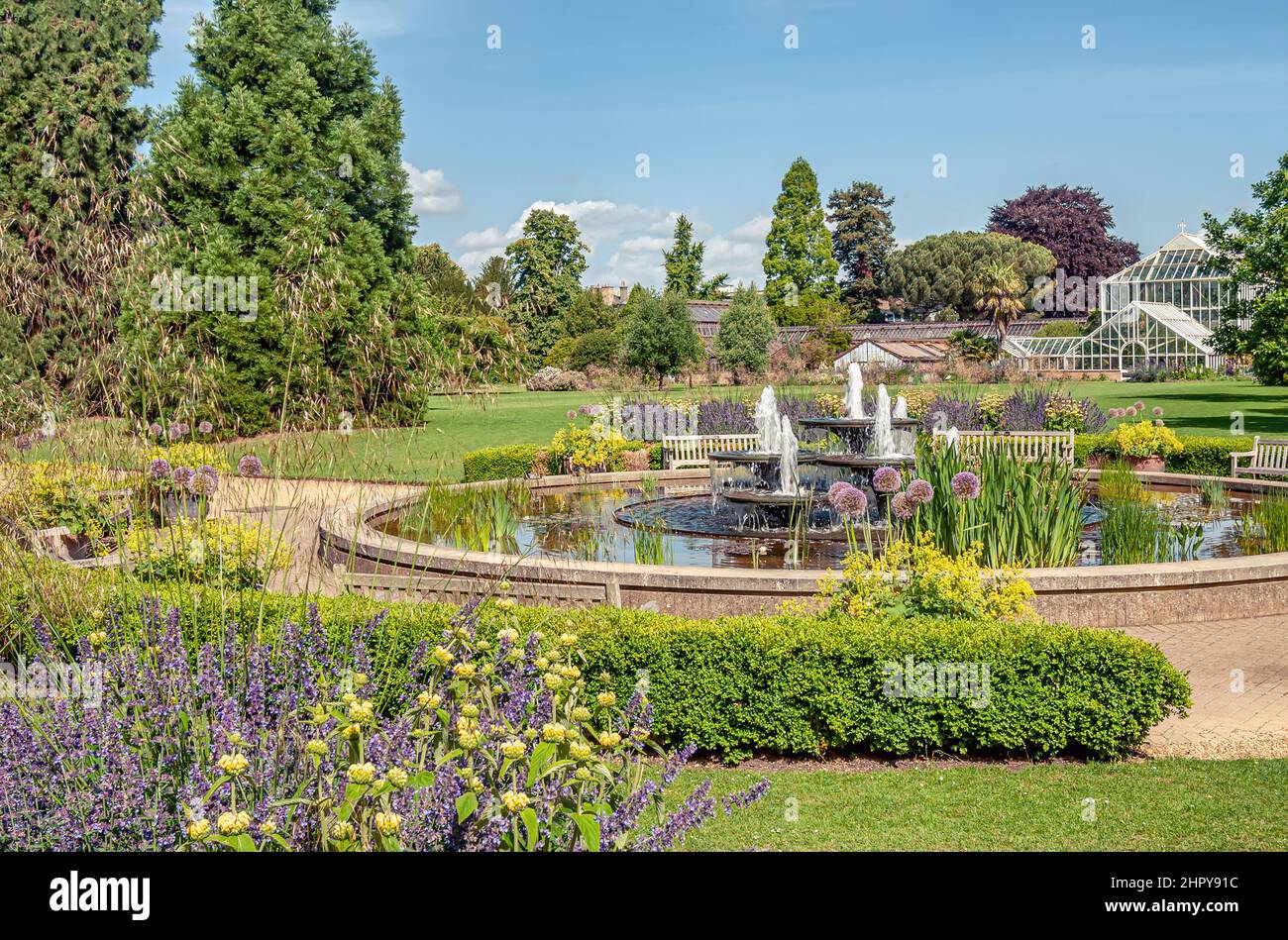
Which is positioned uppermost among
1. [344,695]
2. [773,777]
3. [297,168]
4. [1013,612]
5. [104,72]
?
[104,72]

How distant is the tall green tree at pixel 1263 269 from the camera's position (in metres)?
24.5

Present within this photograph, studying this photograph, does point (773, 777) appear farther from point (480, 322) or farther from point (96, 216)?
point (96, 216)

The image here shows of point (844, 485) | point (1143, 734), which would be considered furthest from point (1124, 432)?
point (1143, 734)

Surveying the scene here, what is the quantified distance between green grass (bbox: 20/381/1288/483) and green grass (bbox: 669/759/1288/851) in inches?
81.0

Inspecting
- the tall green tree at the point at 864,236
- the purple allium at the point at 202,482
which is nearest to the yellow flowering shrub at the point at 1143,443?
the purple allium at the point at 202,482

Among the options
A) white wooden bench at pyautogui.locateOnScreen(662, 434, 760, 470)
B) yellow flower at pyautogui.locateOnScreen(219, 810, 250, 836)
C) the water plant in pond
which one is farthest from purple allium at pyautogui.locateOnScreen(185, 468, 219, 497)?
white wooden bench at pyautogui.locateOnScreen(662, 434, 760, 470)

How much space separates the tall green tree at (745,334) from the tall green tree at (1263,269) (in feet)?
66.7

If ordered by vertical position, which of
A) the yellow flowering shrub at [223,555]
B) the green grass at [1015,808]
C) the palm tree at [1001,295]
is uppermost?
Answer: the palm tree at [1001,295]

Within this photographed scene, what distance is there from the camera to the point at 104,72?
30.0 meters

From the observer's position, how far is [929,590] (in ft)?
20.1

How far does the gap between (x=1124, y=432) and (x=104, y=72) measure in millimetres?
27626

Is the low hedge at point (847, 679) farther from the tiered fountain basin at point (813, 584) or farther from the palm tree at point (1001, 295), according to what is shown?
the palm tree at point (1001, 295)

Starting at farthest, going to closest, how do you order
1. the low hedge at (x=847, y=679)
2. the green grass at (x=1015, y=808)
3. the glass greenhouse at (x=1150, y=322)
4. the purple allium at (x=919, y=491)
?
the glass greenhouse at (x=1150, y=322) → the purple allium at (x=919, y=491) → the low hedge at (x=847, y=679) → the green grass at (x=1015, y=808)

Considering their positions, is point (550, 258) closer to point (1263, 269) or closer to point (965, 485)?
point (1263, 269)
